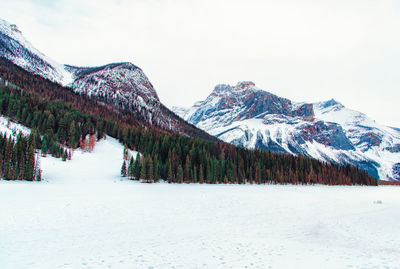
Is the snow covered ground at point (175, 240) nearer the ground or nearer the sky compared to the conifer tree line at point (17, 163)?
nearer the ground

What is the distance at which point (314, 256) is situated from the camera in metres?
12.5

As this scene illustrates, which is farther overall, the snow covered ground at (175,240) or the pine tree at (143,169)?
the pine tree at (143,169)

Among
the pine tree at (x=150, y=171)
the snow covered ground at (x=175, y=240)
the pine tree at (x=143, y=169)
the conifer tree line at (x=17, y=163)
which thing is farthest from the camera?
the pine tree at (x=150, y=171)

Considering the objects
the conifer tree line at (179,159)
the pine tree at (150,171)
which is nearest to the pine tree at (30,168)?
the conifer tree line at (179,159)

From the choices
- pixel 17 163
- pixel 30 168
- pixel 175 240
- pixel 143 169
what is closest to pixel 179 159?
pixel 143 169

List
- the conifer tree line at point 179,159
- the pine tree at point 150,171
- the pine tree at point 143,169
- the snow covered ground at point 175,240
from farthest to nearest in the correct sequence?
the conifer tree line at point 179,159 < the pine tree at point 150,171 < the pine tree at point 143,169 < the snow covered ground at point 175,240

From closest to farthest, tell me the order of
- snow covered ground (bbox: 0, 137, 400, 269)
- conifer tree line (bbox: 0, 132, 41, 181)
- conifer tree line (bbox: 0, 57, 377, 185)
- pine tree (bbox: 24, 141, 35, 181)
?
1. snow covered ground (bbox: 0, 137, 400, 269)
2. conifer tree line (bbox: 0, 132, 41, 181)
3. pine tree (bbox: 24, 141, 35, 181)
4. conifer tree line (bbox: 0, 57, 377, 185)

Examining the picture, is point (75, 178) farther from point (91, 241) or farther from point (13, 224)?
point (91, 241)

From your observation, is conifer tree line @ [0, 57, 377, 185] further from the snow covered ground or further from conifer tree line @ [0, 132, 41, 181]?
the snow covered ground

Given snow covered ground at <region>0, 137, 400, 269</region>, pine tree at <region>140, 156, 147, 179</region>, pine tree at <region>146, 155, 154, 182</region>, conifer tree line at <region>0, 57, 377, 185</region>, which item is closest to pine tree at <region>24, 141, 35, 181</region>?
conifer tree line at <region>0, 57, 377, 185</region>

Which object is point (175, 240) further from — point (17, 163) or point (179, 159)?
point (179, 159)

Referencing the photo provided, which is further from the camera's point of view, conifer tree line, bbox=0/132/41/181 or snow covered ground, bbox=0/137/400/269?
conifer tree line, bbox=0/132/41/181

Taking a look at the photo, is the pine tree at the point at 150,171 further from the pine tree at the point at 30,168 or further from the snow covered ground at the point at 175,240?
the snow covered ground at the point at 175,240

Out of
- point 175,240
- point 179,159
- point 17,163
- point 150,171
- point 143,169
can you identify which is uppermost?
point 179,159
